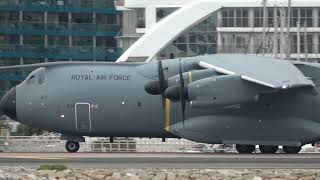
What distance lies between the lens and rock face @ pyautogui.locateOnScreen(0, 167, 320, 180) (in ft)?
92.2

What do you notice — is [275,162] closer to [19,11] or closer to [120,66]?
[120,66]

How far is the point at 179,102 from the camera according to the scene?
133 ft

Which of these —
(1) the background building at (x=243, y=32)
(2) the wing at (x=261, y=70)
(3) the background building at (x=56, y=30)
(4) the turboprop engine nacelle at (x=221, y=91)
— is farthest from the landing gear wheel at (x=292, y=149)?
(3) the background building at (x=56, y=30)

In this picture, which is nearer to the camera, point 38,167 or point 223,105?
point 38,167

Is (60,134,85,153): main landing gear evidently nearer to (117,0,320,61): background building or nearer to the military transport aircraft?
the military transport aircraft

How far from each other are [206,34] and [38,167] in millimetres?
59047

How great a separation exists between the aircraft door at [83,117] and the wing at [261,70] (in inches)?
216

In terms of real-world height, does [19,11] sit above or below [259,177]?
above

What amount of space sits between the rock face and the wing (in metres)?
9.21

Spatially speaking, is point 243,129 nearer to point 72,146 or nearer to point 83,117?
point 83,117

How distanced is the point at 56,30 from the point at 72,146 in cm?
7685

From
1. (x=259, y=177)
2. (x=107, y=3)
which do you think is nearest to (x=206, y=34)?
(x=107, y=3)

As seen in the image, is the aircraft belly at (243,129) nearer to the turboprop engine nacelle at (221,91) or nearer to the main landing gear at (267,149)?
the main landing gear at (267,149)

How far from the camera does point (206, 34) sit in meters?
88.4
